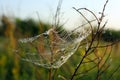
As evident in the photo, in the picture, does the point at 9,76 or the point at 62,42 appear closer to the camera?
the point at 62,42

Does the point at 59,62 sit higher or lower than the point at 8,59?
higher

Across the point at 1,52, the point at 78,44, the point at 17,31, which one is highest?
the point at 78,44

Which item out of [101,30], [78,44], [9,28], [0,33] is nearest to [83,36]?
[78,44]

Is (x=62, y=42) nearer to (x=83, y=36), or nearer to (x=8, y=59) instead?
(x=83, y=36)

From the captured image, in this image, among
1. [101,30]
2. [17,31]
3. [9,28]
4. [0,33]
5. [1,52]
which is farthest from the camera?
[0,33]

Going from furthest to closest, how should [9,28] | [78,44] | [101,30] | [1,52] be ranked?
[1,52] → [9,28] → [78,44] → [101,30]

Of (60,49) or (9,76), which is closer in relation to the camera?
(60,49)

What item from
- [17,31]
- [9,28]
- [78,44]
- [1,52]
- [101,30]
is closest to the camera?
[101,30]

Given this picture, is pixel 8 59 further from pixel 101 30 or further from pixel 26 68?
pixel 101 30

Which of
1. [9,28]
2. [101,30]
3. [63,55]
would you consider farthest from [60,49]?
[9,28]
